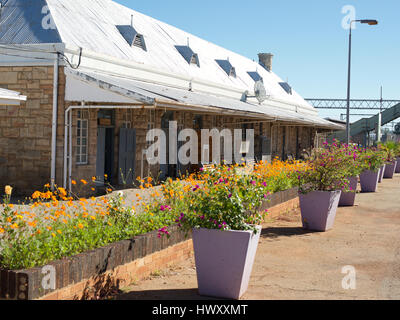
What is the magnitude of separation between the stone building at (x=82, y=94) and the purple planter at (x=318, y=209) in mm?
3958

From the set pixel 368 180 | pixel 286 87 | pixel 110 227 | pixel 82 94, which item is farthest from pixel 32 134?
pixel 286 87

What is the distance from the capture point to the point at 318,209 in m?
9.79

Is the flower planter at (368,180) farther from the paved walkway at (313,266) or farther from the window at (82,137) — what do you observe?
the window at (82,137)

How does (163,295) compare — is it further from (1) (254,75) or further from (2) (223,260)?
(1) (254,75)

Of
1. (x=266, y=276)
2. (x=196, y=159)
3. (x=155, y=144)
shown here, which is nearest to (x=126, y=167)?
(x=155, y=144)

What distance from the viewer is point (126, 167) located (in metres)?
14.7

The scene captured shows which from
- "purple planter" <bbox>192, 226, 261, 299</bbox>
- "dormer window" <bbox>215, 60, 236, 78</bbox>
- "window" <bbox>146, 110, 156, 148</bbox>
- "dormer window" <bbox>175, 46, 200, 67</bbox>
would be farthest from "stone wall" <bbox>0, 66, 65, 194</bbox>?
"dormer window" <bbox>215, 60, 236, 78</bbox>

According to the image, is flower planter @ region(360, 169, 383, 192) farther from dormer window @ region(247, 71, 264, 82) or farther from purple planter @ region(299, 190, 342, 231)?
dormer window @ region(247, 71, 264, 82)

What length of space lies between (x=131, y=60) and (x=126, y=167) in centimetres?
312

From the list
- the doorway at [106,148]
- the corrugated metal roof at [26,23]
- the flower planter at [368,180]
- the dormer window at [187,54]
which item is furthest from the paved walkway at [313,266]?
the dormer window at [187,54]

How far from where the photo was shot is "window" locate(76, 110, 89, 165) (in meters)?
13.3

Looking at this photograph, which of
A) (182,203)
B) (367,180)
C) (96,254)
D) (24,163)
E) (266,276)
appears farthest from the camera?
(367,180)

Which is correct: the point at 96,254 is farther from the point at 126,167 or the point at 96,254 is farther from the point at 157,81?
the point at 157,81

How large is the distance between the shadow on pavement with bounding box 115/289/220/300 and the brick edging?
0.18 m
